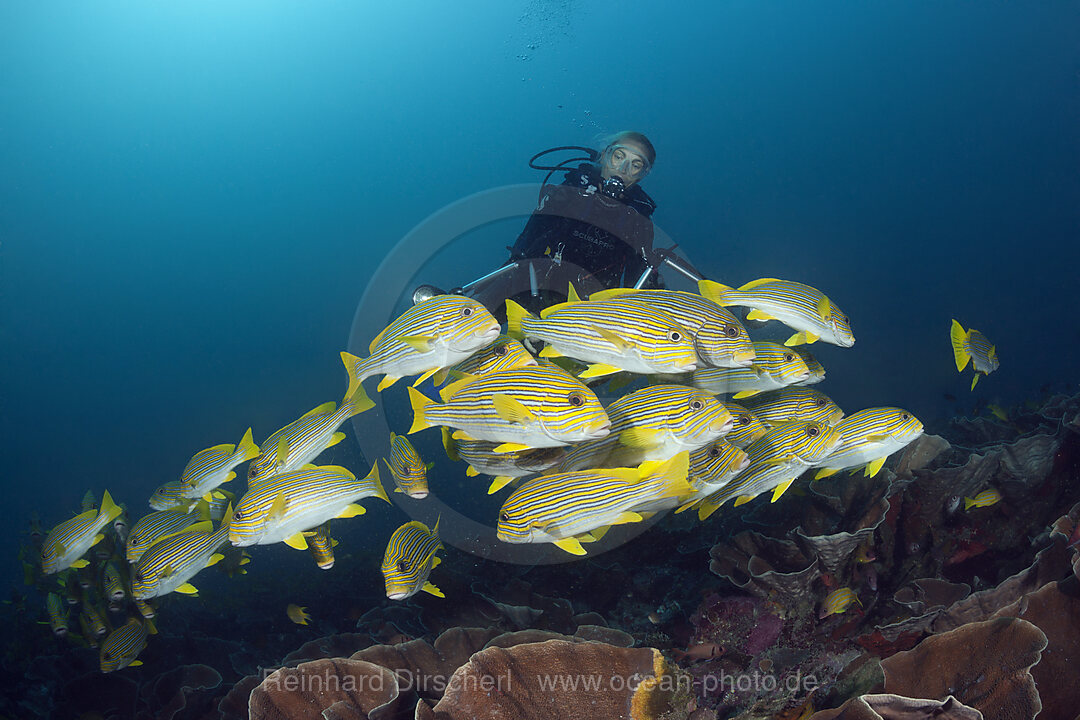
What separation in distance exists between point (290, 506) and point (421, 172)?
97183 mm

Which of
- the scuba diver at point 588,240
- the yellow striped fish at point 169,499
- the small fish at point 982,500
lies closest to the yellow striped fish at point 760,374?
the scuba diver at point 588,240

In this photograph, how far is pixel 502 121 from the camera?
87.5 meters

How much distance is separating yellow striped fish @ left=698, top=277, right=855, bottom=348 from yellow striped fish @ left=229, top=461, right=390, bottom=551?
277cm

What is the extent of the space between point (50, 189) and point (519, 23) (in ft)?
250

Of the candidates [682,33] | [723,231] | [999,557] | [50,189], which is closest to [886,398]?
[999,557]

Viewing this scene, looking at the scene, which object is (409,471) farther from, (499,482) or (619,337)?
(619,337)

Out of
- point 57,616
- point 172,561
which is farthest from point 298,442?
point 57,616

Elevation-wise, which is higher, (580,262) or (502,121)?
(502,121)

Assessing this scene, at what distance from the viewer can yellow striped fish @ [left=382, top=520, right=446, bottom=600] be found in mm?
3354

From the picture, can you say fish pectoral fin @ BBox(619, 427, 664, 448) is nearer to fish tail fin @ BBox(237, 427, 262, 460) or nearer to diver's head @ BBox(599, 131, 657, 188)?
fish tail fin @ BBox(237, 427, 262, 460)

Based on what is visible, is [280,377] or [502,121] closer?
[280,377]

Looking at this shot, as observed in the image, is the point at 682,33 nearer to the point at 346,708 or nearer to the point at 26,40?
the point at 26,40

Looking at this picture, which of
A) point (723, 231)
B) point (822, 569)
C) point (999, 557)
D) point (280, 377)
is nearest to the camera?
point (822, 569)

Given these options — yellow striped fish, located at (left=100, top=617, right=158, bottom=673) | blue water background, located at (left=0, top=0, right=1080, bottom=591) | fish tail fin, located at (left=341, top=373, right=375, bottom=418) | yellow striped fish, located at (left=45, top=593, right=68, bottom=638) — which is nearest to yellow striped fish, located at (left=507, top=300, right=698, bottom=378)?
fish tail fin, located at (left=341, top=373, right=375, bottom=418)
